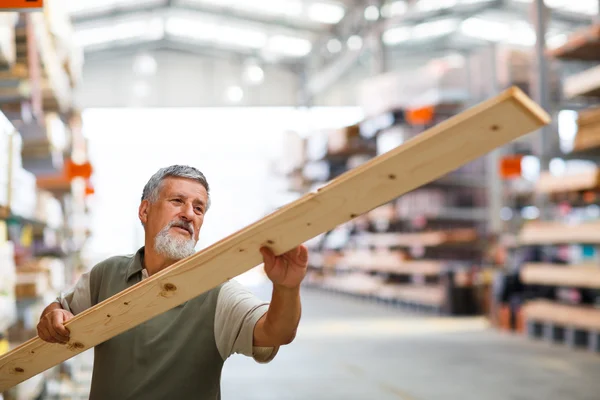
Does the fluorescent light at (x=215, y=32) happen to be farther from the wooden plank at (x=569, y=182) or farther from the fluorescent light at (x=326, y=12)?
the wooden plank at (x=569, y=182)

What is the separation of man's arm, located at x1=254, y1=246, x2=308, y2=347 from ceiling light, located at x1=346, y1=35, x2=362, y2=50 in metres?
18.7

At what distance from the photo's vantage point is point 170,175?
1.79 m

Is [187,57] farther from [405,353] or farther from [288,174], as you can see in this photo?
[405,353]

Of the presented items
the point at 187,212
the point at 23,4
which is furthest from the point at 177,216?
the point at 23,4

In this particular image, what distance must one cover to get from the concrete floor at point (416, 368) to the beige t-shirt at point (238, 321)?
3.26 m

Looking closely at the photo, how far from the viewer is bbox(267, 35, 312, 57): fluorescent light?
23202 mm

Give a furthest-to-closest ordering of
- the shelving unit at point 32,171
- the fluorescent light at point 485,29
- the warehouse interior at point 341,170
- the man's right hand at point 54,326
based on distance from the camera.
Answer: the fluorescent light at point 485,29, the warehouse interior at point 341,170, the shelving unit at point 32,171, the man's right hand at point 54,326

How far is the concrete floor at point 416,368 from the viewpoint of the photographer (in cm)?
522

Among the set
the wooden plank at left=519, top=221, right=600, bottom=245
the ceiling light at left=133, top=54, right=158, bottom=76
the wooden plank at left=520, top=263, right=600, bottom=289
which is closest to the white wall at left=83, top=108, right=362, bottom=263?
the ceiling light at left=133, top=54, right=158, bottom=76

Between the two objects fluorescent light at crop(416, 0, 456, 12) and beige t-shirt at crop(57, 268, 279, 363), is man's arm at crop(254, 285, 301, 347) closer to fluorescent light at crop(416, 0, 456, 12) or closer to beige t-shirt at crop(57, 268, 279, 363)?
beige t-shirt at crop(57, 268, 279, 363)

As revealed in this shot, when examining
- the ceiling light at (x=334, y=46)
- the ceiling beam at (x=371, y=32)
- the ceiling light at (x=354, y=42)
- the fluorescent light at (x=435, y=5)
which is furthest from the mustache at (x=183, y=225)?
the ceiling light at (x=334, y=46)

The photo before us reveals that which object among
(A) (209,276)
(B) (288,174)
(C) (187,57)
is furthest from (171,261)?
(C) (187,57)

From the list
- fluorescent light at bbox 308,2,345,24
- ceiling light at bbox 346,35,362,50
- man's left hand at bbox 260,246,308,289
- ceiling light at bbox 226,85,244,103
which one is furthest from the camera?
ceiling light at bbox 226,85,244,103

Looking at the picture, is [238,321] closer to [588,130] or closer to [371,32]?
[588,130]
